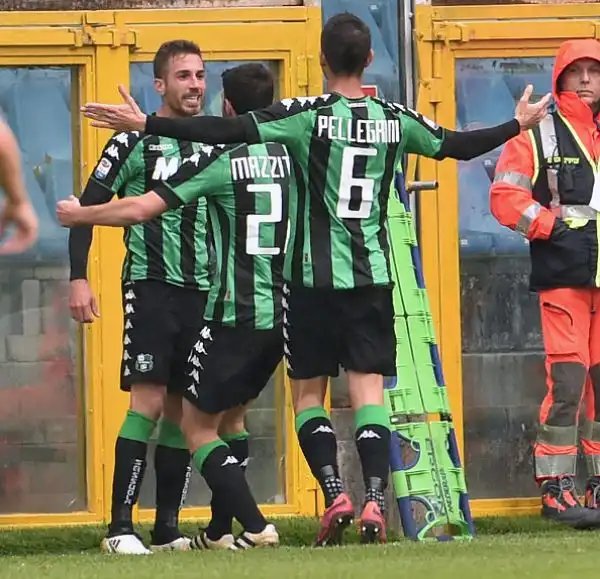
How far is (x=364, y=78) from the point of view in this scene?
10.7 meters

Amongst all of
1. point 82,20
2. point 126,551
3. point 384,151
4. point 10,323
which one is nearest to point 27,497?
point 10,323

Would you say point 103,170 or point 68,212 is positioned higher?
point 103,170

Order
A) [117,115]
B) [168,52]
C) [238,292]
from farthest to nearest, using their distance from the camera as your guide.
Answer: [168,52], [238,292], [117,115]

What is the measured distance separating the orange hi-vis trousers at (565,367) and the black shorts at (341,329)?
180 cm

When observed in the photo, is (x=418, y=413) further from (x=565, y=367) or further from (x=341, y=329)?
(x=341, y=329)

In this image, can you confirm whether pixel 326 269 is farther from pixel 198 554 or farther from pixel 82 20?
pixel 82 20

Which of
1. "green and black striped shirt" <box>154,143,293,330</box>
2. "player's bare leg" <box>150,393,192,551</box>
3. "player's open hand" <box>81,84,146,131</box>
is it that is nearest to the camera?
"player's open hand" <box>81,84,146,131</box>

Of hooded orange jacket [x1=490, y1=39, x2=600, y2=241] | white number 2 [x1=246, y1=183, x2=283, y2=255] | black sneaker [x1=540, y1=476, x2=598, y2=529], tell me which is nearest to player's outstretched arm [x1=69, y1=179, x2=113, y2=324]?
white number 2 [x1=246, y1=183, x2=283, y2=255]

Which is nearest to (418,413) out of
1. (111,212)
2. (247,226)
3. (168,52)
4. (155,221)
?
(247,226)

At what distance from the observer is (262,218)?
8.95 m

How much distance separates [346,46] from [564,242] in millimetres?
2129

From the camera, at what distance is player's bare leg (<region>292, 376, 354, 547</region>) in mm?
8242

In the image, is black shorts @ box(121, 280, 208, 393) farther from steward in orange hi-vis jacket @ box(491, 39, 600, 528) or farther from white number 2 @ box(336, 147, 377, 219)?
steward in orange hi-vis jacket @ box(491, 39, 600, 528)

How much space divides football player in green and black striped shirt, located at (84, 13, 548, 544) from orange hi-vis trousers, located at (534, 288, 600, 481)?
1.77 meters
